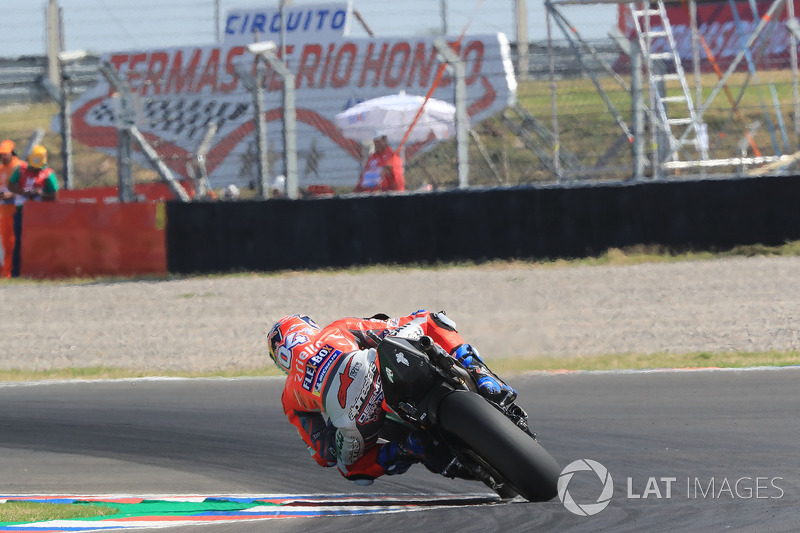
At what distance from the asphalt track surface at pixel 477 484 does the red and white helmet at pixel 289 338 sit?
22.6 inches

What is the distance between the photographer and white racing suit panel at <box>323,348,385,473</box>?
462 cm

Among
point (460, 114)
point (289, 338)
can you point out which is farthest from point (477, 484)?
point (460, 114)

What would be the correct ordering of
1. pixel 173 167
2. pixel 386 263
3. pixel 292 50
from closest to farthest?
pixel 386 263, pixel 173 167, pixel 292 50

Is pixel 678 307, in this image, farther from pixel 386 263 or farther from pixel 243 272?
pixel 243 272

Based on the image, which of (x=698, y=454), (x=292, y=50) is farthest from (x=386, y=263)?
(x=292, y=50)

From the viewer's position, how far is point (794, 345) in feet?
26.1

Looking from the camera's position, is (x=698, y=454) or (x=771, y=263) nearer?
(x=698, y=454)

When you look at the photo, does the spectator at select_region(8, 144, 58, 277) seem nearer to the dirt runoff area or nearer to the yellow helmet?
the yellow helmet

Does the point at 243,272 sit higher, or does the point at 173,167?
the point at 173,167

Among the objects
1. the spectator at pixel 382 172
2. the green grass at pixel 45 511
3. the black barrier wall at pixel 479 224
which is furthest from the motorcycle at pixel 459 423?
the spectator at pixel 382 172

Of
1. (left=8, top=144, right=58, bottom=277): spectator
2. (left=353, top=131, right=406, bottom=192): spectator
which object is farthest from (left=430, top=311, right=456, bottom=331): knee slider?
(left=8, top=144, right=58, bottom=277): spectator

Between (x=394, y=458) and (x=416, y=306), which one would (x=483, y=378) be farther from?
(x=416, y=306)

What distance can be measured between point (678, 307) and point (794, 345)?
1767 mm

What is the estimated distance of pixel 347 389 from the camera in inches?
184
